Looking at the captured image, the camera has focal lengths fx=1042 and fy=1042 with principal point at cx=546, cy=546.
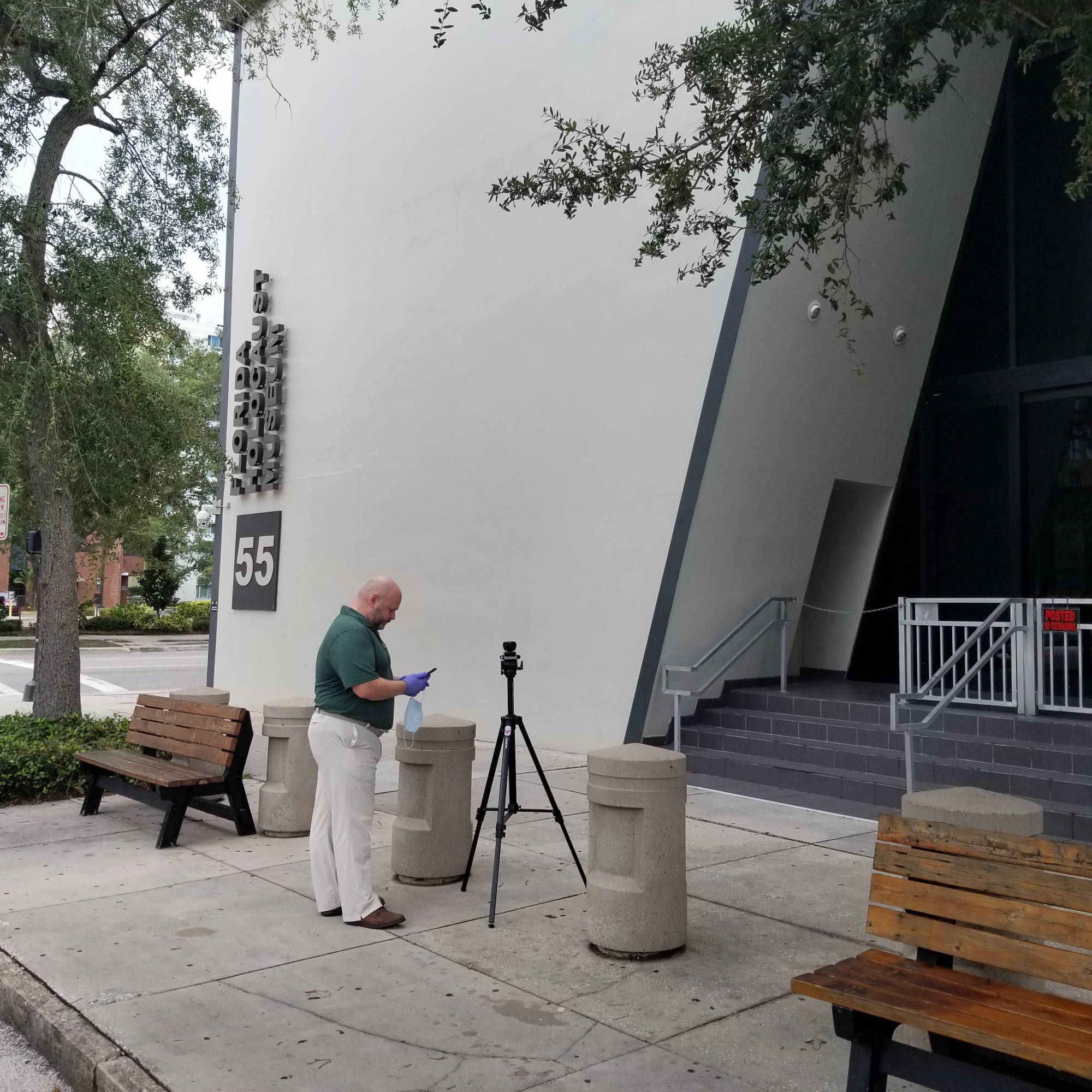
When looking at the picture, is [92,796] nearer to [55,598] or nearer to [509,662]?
[55,598]

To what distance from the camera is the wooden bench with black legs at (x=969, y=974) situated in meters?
3.04

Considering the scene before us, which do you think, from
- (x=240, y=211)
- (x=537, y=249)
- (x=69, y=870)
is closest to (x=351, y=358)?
(x=537, y=249)

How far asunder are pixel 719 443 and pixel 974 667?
351cm

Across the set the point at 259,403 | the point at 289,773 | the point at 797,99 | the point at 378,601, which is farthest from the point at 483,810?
the point at 259,403

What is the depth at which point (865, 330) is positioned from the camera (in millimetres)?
11852

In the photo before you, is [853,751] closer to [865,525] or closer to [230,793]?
[865,525]

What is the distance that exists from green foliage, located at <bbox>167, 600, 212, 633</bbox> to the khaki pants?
42852mm

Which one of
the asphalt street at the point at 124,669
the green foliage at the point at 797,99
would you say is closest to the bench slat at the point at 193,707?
the green foliage at the point at 797,99

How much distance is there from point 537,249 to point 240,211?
8.68m

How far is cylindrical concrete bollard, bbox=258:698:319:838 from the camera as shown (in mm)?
7637

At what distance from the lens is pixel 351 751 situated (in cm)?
572

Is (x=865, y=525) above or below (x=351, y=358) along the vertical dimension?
below

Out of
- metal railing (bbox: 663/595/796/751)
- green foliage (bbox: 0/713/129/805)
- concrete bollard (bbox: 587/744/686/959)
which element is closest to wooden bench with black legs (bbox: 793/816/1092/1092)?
concrete bollard (bbox: 587/744/686/959)

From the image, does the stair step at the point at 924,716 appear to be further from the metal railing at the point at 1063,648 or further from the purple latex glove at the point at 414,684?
the purple latex glove at the point at 414,684
